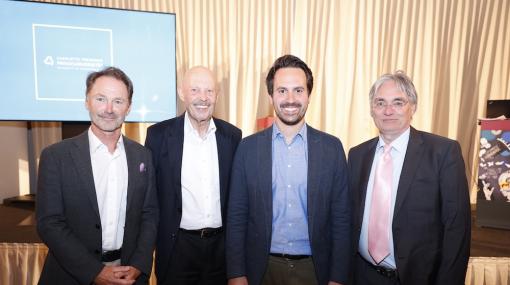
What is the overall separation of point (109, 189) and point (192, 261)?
2.37 feet

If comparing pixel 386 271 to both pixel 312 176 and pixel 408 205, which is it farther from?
pixel 312 176

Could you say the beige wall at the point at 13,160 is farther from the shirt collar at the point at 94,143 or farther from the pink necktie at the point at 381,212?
the pink necktie at the point at 381,212

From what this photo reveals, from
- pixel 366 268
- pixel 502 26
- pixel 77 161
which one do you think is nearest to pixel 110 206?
pixel 77 161

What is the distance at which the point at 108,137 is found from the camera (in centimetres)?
167

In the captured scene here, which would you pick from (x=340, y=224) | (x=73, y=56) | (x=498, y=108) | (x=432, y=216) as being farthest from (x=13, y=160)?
(x=498, y=108)

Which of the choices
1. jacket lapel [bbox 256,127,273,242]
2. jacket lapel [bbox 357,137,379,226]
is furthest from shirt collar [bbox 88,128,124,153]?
jacket lapel [bbox 357,137,379,226]

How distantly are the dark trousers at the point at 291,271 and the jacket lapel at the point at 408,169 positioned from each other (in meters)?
0.55

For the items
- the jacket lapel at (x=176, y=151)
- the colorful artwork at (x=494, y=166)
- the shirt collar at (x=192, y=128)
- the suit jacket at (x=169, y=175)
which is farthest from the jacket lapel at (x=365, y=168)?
the colorful artwork at (x=494, y=166)

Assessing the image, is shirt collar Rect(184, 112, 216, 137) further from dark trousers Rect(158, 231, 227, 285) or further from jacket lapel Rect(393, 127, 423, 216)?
jacket lapel Rect(393, 127, 423, 216)

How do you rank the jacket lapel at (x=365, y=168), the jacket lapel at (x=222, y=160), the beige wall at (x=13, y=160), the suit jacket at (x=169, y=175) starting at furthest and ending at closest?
the beige wall at (x=13, y=160) < the jacket lapel at (x=222, y=160) < the suit jacket at (x=169, y=175) < the jacket lapel at (x=365, y=168)

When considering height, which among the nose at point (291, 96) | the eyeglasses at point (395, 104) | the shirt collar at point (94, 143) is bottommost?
the shirt collar at point (94, 143)

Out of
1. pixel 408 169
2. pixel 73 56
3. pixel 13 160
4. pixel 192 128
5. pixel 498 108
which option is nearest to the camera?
pixel 408 169

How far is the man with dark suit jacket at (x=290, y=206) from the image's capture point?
1695mm

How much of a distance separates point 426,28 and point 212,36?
9.81 ft
